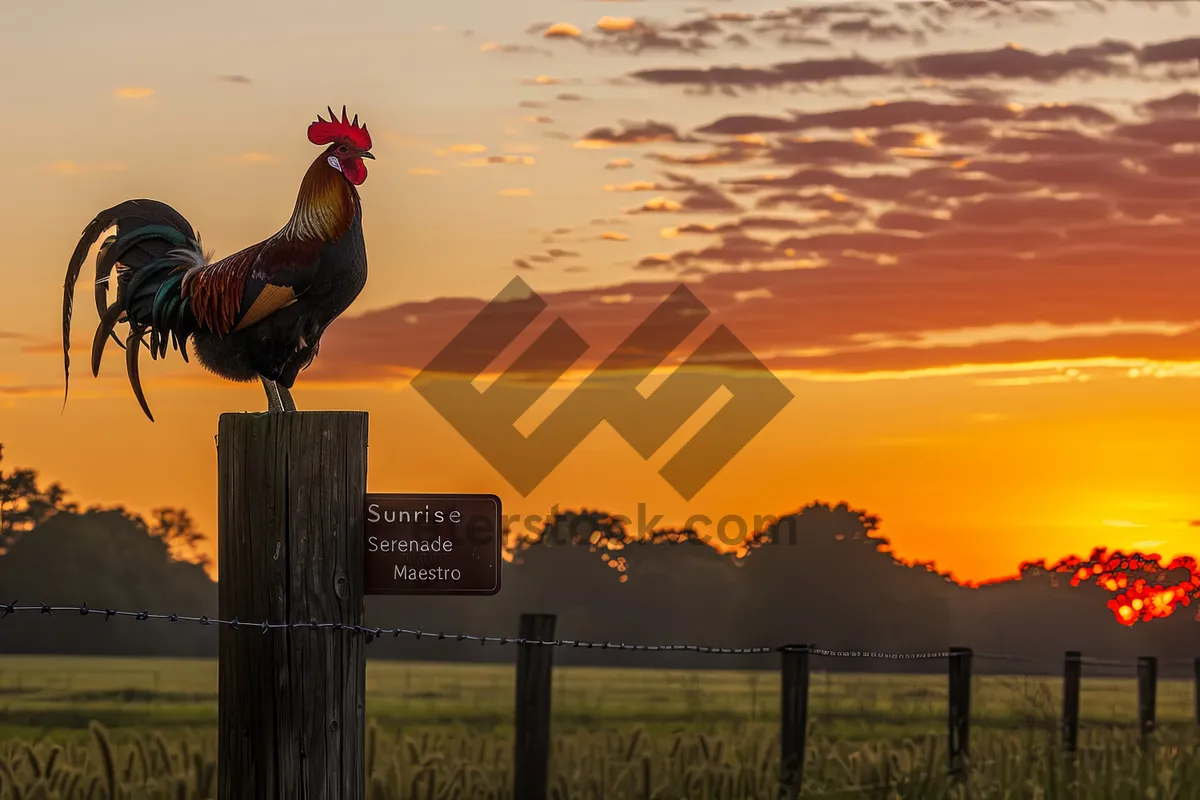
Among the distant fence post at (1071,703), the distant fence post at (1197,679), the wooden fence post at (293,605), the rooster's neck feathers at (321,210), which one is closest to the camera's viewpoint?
the wooden fence post at (293,605)

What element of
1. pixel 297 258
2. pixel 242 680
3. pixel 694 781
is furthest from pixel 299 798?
pixel 694 781

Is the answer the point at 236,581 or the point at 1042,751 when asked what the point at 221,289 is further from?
the point at 1042,751

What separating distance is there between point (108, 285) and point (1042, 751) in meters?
7.17

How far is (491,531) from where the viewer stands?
5156 millimetres

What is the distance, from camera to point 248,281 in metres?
7.46

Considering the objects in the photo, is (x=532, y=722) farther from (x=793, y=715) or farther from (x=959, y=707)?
(x=959, y=707)

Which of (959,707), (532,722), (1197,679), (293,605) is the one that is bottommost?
(1197,679)

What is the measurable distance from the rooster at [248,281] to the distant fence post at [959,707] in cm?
552

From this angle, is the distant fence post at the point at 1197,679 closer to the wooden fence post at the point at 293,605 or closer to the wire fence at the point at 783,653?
the wire fence at the point at 783,653

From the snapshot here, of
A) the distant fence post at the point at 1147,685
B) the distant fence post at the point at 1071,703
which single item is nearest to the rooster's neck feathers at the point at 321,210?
the distant fence post at the point at 1071,703

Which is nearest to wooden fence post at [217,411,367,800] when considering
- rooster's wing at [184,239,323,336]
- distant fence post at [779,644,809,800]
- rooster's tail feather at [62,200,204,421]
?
rooster's wing at [184,239,323,336]

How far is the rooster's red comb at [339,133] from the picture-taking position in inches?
320

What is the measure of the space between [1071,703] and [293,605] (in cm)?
921

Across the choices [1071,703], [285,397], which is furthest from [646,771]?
[1071,703]
